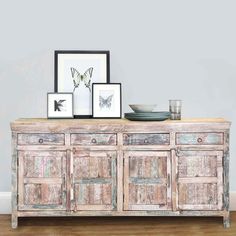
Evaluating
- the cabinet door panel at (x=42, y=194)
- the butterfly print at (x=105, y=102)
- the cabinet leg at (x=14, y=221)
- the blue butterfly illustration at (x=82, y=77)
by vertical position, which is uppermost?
the blue butterfly illustration at (x=82, y=77)

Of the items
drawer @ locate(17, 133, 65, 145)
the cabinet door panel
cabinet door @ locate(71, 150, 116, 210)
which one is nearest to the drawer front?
drawer @ locate(17, 133, 65, 145)

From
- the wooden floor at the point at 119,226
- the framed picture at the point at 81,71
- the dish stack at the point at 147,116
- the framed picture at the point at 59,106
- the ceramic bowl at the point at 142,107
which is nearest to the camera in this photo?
the wooden floor at the point at 119,226

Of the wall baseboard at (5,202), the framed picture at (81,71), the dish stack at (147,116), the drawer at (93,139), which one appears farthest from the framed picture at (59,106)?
the wall baseboard at (5,202)

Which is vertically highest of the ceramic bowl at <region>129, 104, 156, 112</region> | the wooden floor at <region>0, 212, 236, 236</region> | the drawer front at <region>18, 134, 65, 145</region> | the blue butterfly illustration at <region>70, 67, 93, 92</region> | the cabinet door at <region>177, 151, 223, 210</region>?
the blue butterfly illustration at <region>70, 67, 93, 92</region>

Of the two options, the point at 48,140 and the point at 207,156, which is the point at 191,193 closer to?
the point at 207,156

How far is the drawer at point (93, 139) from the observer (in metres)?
3.83

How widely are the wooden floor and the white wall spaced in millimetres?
643

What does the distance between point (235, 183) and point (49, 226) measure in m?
1.64

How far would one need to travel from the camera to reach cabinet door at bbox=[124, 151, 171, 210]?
3830 millimetres

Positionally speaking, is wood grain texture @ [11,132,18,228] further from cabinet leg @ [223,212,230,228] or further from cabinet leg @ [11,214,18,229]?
cabinet leg @ [223,212,230,228]

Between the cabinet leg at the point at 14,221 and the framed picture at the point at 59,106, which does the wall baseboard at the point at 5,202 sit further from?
the framed picture at the point at 59,106

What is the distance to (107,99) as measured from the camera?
416cm

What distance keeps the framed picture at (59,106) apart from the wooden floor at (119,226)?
2.77 ft

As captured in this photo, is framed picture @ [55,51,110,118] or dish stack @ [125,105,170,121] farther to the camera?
framed picture @ [55,51,110,118]
